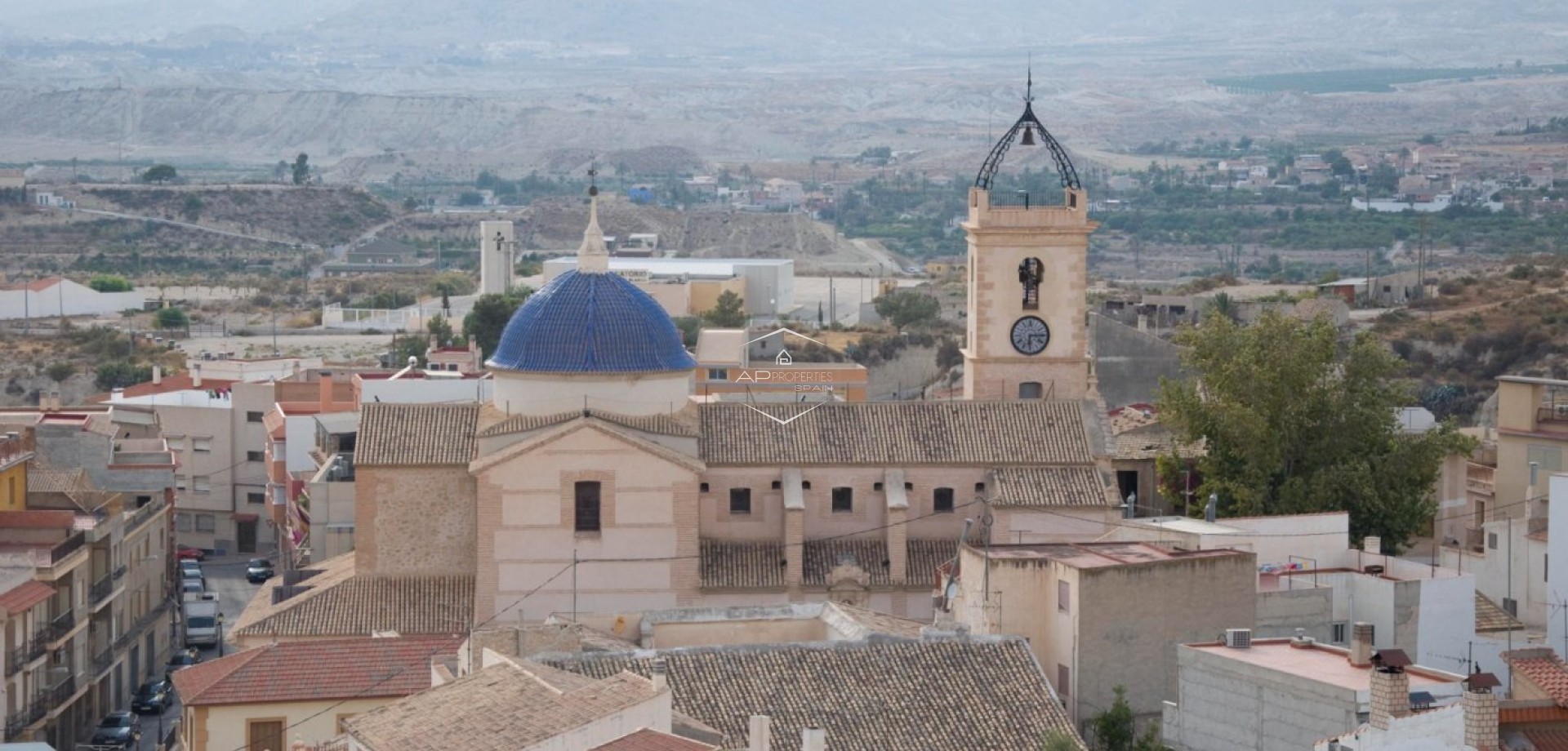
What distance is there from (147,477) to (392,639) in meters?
18.5

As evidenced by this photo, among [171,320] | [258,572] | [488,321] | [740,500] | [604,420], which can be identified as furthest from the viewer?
[171,320]

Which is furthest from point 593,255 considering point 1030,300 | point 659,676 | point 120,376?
point 120,376

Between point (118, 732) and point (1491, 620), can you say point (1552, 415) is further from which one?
point (118, 732)

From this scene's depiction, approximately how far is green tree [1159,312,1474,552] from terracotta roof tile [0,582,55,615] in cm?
1678

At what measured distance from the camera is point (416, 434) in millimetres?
41906

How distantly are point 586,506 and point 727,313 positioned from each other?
173 feet

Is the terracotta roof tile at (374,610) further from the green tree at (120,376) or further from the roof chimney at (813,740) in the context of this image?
the green tree at (120,376)

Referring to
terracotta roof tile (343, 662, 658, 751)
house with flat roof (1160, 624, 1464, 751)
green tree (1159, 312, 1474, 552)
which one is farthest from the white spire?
terracotta roof tile (343, 662, 658, 751)

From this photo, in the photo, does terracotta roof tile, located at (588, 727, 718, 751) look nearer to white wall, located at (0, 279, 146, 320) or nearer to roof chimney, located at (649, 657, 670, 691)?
roof chimney, located at (649, 657, 670, 691)

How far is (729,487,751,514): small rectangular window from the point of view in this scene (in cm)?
4197

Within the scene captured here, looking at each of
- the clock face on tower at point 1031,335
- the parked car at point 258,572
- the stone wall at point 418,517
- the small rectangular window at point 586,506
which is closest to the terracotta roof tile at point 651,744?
the small rectangular window at point 586,506

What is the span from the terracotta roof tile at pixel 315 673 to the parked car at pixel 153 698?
8421 mm

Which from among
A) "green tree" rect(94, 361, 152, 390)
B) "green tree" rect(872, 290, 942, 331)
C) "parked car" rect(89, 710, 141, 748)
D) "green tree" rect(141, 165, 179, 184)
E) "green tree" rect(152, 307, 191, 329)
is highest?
"green tree" rect(141, 165, 179, 184)

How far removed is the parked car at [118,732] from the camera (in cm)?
4128
